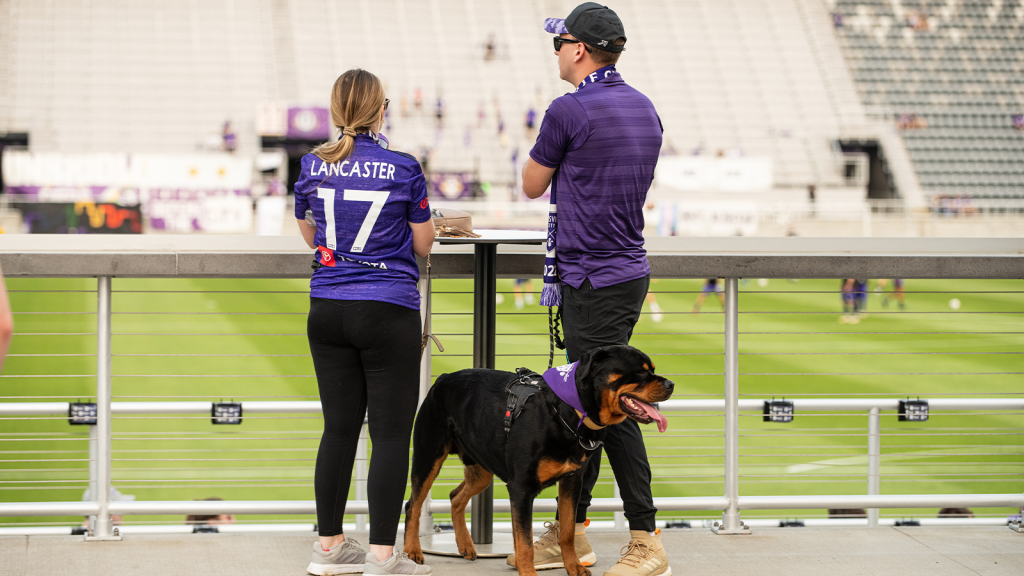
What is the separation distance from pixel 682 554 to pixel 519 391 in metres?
0.98

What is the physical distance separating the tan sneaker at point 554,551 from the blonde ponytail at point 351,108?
58.9 inches

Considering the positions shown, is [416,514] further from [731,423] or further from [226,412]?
[731,423]

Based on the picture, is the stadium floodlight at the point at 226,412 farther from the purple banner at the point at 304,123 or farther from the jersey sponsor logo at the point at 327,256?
the purple banner at the point at 304,123

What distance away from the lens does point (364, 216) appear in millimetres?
2893

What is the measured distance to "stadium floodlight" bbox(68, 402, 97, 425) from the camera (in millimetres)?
3607

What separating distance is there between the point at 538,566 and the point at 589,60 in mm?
1726

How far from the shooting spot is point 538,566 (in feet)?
10.6

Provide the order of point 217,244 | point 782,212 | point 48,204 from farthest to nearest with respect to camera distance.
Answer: point 782,212
point 48,204
point 217,244

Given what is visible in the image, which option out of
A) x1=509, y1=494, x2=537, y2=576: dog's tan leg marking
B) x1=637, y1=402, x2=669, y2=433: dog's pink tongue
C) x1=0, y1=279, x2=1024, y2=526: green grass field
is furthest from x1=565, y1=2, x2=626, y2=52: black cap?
x1=509, y1=494, x2=537, y2=576: dog's tan leg marking

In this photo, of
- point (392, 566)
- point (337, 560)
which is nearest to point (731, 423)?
point (392, 566)

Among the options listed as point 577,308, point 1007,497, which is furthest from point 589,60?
point 1007,497

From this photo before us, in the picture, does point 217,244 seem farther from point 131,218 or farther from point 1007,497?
point 131,218

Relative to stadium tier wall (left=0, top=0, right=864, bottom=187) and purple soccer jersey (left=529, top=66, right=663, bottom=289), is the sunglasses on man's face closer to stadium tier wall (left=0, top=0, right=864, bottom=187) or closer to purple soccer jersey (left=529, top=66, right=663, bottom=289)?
purple soccer jersey (left=529, top=66, right=663, bottom=289)

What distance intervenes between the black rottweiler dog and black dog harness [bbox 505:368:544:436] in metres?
0.02
